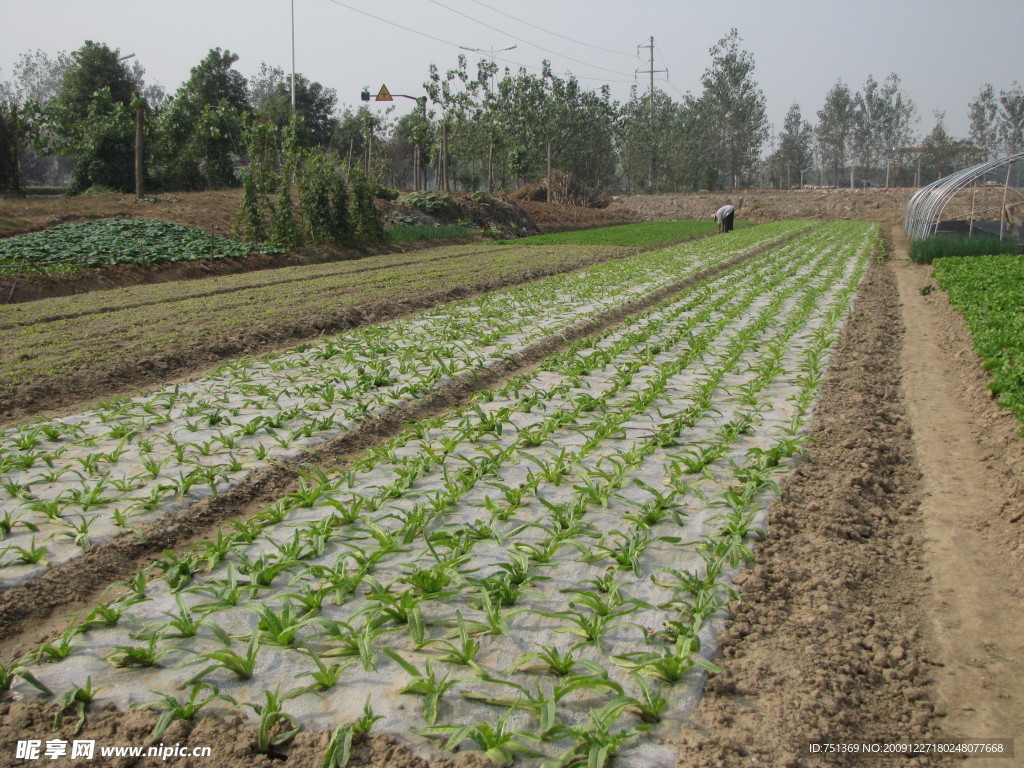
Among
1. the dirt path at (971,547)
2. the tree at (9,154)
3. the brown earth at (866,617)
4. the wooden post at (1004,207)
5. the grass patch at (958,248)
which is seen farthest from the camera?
the tree at (9,154)

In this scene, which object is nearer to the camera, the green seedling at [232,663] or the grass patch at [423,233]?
the green seedling at [232,663]

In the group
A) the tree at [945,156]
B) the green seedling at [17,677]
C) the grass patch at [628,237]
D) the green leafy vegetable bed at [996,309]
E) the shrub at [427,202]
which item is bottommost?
the green seedling at [17,677]

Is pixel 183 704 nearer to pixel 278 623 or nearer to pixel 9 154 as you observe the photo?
pixel 278 623

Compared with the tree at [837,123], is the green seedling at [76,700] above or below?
below

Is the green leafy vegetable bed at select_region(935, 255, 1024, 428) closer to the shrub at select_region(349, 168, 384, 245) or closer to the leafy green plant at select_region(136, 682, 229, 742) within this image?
the leafy green plant at select_region(136, 682, 229, 742)

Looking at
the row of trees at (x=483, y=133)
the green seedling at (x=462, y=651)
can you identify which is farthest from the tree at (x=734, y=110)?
the green seedling at (x=462, y=651)

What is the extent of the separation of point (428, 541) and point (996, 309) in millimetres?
9042

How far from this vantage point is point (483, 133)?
1747 inches

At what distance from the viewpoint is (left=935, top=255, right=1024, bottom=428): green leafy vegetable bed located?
249 inches

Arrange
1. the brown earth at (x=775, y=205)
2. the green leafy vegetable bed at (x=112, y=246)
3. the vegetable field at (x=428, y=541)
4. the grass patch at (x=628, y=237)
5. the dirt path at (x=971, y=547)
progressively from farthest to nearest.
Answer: the brown earth at (x=775, y=205), the grass patch at (x=628, y=237), the green leafy vegetable bed at (x=112, y=246), the dirt path at (x=971, y=547), the vegetable field at (x=428, y=541)

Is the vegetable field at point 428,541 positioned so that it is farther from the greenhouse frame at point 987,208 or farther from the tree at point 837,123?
the tree at point 837,123

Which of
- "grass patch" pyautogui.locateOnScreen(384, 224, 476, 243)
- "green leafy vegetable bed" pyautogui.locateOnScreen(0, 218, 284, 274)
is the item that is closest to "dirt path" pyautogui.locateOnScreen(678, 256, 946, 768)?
"green leafy vegetable bed" pyautogui.locateOnScreen(0, 218, 284, 274)

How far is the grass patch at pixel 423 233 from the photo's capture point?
22.4 metres

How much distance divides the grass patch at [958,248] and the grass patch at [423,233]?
14.0 meters
